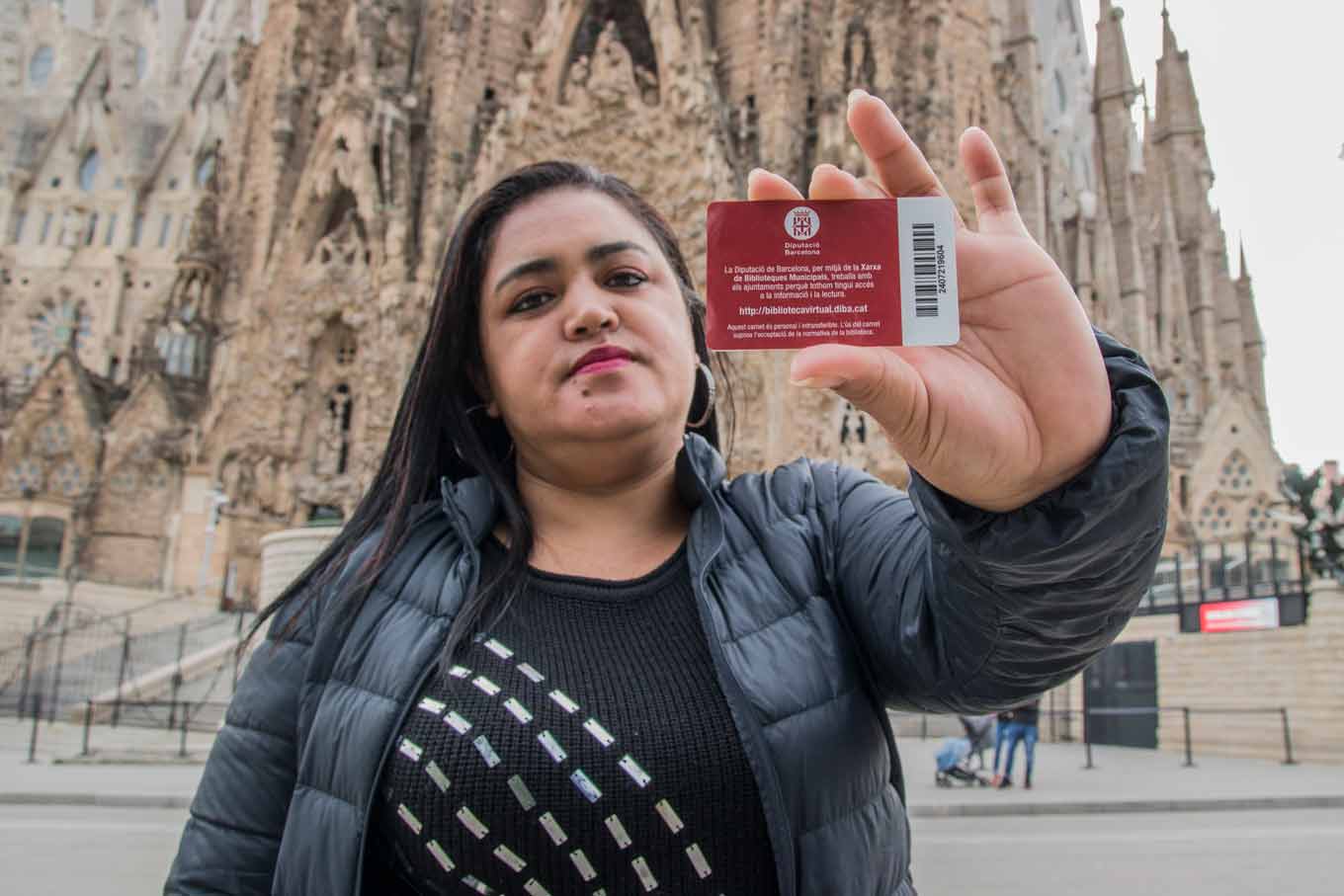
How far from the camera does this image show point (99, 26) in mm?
43562

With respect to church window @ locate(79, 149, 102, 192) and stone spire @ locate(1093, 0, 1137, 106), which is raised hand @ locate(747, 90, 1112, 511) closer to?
stone spire @ locate(1093, 0, 1137, 106)

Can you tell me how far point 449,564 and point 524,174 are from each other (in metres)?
0.61

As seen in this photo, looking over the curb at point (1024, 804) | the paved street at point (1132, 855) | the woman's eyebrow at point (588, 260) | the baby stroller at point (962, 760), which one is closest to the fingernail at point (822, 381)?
the woman's eyebrow at point (588, 260)

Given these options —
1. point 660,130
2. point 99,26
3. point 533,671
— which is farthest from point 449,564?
point 99,26

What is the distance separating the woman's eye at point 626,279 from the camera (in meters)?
1.45

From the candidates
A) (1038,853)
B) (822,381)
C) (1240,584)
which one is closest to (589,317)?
(822,381)

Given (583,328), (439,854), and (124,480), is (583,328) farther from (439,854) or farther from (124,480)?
(124,480)

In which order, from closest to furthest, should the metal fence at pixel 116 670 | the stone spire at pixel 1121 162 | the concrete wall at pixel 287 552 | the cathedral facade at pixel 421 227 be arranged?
1. the metal fence at pixel 116 670
2. the concrete wall at pixel 287 552
3. the cathedral facade at pixel 421 227
4. the stone spire at pixel 1121 162

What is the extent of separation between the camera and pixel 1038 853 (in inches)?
207

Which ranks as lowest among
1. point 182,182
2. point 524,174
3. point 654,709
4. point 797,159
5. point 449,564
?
point 654,709

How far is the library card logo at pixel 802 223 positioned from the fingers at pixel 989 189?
17 cm

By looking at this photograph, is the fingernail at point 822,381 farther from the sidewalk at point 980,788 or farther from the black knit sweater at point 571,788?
the sidewalk at point 980,788

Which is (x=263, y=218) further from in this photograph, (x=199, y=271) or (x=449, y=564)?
(x=449, y=564)

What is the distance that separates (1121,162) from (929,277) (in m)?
36.7
